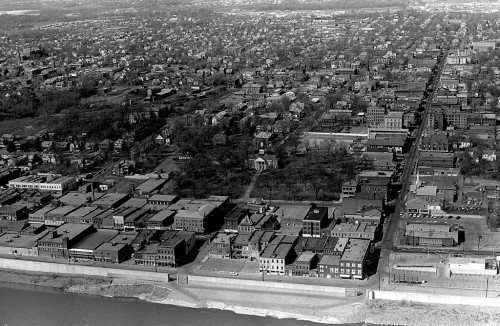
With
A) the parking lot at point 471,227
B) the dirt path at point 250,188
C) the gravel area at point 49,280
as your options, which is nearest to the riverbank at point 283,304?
the gravel area at point 49,280

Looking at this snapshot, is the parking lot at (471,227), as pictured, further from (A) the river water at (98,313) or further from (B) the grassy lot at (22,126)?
(B) the grassy lot at (22,126)

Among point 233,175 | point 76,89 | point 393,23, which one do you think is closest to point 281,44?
point 393,23

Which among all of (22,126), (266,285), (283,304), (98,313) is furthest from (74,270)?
(22,126)

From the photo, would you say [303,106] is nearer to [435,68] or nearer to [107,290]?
[435,68]

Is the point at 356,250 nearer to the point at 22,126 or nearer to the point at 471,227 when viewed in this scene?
the point at 471,227

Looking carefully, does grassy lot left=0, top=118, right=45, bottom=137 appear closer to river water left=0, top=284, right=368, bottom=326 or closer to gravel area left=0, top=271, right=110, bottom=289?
gravel area left=0, top=271, right=110, bottom=289

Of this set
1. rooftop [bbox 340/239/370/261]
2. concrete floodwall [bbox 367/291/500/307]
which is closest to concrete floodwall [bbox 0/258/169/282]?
rooftop [bbox 340/239/370/261]
